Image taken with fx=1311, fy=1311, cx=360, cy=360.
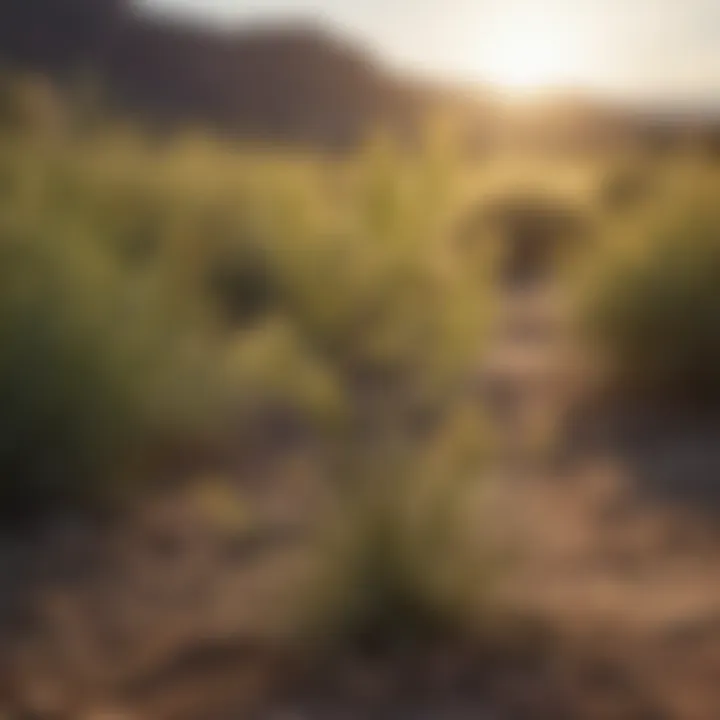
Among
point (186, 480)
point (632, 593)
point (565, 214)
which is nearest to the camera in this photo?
point (632, 593)

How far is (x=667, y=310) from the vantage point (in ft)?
28.9

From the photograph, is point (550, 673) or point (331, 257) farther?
point (331, 257)

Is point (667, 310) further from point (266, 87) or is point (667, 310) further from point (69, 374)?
point (266, 87)

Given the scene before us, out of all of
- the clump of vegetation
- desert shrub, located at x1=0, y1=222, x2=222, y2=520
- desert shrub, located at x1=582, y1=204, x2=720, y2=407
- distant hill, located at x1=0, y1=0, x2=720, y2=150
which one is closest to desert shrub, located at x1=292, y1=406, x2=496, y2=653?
the clump of vegetation

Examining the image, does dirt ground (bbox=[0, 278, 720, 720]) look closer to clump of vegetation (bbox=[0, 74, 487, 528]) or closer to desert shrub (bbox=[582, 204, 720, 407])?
clump of vegetation (bbox=[0, 74, 487, 528])

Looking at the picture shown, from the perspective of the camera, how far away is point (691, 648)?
4.82m

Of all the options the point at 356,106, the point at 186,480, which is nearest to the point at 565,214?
the point at 356,106

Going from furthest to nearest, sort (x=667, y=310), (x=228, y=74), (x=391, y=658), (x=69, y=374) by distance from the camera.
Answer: (x=228, y=74) → (x=667, y=310) → (x=69, y=374) → (x=391, y=658)

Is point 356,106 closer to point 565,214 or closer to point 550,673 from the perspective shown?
point 565,214

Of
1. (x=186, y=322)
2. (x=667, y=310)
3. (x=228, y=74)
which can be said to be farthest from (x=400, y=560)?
(x=228, y=74)

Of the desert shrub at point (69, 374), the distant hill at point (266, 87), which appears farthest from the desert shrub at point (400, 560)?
the distant hill at point (266, 87)

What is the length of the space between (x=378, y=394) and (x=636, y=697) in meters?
2.06

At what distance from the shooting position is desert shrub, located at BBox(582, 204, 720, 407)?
8.66 metres

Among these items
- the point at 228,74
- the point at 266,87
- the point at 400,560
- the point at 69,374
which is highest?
the point at 228,74
